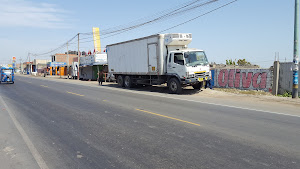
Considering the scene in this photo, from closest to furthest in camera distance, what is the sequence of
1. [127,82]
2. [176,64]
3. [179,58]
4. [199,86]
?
[179,58] < [176,64] < [199,86] < [127,82]

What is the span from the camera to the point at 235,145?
17.9ft

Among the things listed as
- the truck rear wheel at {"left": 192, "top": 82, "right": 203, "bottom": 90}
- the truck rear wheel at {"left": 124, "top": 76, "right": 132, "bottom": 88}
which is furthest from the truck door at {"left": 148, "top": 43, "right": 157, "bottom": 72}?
the truck rear wheel at {"left": 124, "top": 76, "right": 132, "bottom": 88}

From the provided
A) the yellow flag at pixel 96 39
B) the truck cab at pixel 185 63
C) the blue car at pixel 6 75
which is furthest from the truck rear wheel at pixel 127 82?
the yellow flag at pixel 96 39

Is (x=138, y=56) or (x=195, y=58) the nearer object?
(x=195, y=58)

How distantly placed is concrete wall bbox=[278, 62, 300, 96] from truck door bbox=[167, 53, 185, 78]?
22.6ft

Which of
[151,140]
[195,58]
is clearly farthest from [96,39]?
[151,140]

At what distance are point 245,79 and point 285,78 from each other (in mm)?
3423

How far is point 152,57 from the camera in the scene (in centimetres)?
1823

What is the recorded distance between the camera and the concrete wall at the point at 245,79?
18.0m

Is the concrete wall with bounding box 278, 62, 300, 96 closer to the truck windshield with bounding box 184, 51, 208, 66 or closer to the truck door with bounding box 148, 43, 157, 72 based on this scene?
the truck windshield with bounding box 184, 51, 208, 66

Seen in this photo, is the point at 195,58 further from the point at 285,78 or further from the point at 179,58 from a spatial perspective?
the point at 285,78

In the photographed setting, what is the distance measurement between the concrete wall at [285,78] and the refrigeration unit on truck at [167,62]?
5145 millimetres

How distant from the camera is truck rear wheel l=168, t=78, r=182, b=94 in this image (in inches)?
652

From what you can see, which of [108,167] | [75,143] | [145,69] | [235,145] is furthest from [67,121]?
[145,69]
